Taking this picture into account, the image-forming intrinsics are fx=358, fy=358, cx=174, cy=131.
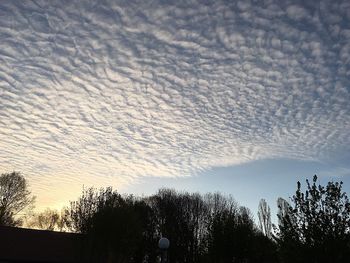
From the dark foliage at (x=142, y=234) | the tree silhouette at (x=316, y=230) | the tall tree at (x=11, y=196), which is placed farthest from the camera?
the tall tree at (x=11, y=196)

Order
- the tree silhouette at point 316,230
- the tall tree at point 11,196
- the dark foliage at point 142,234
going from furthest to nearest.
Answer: the tall tree at point 11,196 → the dark foliage at point 142,234 → the tree silhouette at point 316,230

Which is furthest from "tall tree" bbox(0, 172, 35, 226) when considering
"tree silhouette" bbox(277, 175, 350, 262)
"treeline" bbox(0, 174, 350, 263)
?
"tree silhouette" bbox(277, 175, 350, 262)

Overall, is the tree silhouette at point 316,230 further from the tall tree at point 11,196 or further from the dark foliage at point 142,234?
the tall tree at point 11,196

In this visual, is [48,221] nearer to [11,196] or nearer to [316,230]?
[11,196]

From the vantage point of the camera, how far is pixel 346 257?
14.2 m

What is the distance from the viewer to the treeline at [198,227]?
14.8m

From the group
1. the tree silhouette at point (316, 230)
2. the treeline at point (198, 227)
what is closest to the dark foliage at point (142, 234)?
the treeline at point (198, 227)

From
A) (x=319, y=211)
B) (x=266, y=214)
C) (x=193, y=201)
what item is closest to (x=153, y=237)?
(x=193, y=201)

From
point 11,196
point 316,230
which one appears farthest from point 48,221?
point 316,230

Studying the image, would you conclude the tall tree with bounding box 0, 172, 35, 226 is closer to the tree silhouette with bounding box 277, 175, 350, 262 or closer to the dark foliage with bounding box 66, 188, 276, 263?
the dark foliage with bounding box 66, 188, 276, 263

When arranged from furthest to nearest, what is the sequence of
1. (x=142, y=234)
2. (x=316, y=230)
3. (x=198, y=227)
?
(x=198, y=227) → (x=142, y=234) → (x=316, y=230)

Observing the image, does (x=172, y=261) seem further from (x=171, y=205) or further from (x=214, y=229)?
(x=214, y=229)

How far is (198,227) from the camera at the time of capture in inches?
2274

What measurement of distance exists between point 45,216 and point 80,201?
37.3 metres
